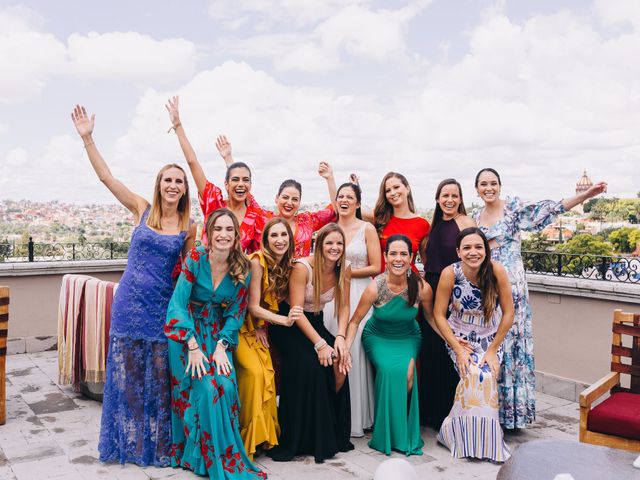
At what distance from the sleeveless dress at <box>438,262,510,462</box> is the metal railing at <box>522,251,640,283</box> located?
5.19 feet

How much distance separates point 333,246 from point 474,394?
1446 mm

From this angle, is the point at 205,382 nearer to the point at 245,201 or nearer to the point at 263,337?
the point at 263,337

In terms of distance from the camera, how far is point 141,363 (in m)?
3.87

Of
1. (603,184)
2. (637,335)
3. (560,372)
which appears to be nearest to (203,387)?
(637,335)

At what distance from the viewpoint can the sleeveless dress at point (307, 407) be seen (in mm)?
3945

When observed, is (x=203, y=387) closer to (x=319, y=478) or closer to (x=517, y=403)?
(x=319, y=478)

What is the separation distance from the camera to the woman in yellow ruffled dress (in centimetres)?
386

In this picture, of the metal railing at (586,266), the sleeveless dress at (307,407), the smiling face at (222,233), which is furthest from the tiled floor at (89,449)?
the smiling face at (222,233)

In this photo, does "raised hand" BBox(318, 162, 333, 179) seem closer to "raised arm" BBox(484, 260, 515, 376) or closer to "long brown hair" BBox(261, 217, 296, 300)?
"long brown hair" BBox(261, 217, 296, 300)

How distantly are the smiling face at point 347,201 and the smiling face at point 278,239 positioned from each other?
0.81 meters

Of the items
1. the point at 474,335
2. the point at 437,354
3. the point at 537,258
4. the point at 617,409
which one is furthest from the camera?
the point at 537,258

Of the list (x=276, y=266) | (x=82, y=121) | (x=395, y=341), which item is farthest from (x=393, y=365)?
(x=82, y=121)

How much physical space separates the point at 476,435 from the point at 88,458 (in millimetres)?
2678

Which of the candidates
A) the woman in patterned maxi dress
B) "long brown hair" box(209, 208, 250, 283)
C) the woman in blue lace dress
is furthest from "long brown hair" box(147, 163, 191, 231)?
the woman in patterned maxi dress
